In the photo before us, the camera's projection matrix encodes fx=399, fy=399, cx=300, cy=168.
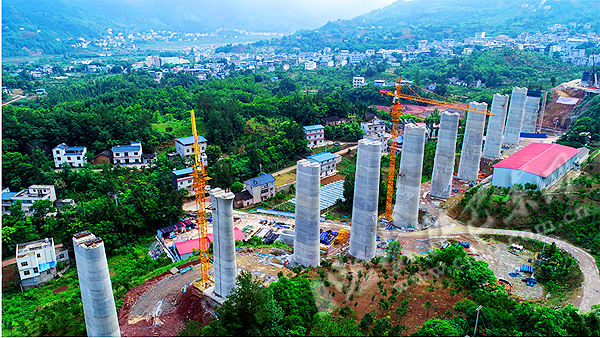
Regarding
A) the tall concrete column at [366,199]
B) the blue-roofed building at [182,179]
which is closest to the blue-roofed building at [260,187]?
the blue-roofed building at [182,179]

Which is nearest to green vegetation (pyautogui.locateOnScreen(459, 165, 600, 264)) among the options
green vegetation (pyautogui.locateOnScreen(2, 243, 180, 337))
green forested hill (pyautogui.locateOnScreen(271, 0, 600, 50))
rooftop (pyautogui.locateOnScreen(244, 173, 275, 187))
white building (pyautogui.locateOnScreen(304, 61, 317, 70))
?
rooftop (pyautogui.locateOnScreen(244, 173, 275, 187))

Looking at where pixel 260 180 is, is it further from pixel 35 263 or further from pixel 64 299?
pixel 35 263

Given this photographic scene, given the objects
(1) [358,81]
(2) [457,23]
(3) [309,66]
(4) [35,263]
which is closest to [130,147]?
(4) [35,263]

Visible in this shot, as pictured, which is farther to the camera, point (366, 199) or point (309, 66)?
point (309, 66)

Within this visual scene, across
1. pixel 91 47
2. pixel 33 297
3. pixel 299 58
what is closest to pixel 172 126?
pixel 33 297

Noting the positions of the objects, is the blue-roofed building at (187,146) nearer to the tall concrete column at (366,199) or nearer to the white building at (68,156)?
the white building at (68,156)

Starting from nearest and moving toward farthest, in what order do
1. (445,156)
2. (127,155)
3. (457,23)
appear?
(445,156) < (127,155) < (457,23)
